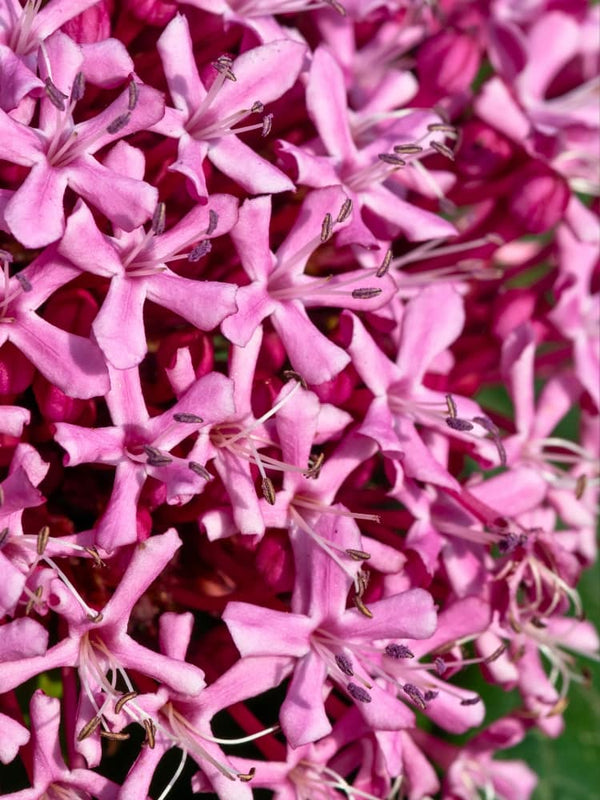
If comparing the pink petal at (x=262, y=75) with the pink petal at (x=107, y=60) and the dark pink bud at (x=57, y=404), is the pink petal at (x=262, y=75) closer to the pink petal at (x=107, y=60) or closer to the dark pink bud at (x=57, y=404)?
the pink petal at (x=107, y=60)

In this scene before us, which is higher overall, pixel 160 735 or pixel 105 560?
pixel 105 560

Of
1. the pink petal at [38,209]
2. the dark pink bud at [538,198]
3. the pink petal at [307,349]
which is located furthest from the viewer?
the dark pink bud at [538,198]

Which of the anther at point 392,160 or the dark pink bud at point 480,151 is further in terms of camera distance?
the dark pink bud at point 480,151

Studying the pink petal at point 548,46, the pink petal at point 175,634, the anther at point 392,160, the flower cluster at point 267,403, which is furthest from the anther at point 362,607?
the pink petal at point 548,46

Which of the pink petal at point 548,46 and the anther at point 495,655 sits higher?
the pink petal at point 548,46

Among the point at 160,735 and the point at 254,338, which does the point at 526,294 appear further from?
the point at 160,735

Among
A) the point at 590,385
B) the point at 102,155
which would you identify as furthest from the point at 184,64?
the point at 590,385

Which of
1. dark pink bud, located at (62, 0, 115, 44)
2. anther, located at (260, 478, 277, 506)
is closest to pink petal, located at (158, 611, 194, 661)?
anther, located at (260, 478, 277, 506)

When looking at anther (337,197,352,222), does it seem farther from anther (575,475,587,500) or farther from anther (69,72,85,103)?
anther (575,475,587,500)
